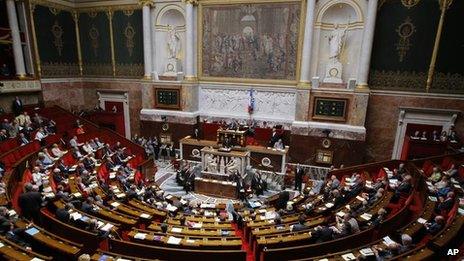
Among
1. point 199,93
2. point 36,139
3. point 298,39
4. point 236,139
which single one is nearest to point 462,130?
point 298,39

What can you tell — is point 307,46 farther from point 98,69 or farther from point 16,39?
point 16,39

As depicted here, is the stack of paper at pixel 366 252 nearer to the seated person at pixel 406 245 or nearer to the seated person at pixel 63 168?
the seated person at pixel 406 245

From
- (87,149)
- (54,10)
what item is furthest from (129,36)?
(87,149)

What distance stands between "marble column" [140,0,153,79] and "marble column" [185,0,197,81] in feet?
8.42

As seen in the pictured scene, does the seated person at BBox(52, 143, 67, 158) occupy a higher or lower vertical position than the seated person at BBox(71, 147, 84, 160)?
higher

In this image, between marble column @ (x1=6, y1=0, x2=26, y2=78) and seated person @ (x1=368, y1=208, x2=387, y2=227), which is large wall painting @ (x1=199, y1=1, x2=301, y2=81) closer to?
marble column @ (x1=6, y1=0, x2=26, y2=78)

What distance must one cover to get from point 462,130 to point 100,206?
16.9 metres

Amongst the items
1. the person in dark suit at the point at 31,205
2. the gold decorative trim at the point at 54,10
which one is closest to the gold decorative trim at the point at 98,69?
the gold decorative trim at the point at 54,10

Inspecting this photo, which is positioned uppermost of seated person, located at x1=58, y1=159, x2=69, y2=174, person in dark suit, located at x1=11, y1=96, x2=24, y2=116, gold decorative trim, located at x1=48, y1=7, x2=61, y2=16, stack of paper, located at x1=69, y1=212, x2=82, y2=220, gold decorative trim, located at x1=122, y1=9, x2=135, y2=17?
gold decorative trim, located at x1=122, y1=9, x2=135, y2=17

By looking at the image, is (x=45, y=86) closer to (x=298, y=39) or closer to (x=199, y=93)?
(x=199, y=93)

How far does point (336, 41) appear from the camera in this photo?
1616cm

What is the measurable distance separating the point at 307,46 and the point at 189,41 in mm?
7403

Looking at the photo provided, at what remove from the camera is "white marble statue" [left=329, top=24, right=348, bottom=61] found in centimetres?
1611

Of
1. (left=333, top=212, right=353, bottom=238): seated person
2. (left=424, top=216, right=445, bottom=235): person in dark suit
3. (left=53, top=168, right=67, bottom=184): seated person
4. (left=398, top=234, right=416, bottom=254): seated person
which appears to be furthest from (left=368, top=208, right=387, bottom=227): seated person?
(left=53, top=168, right=67, bottom=184): seated person
